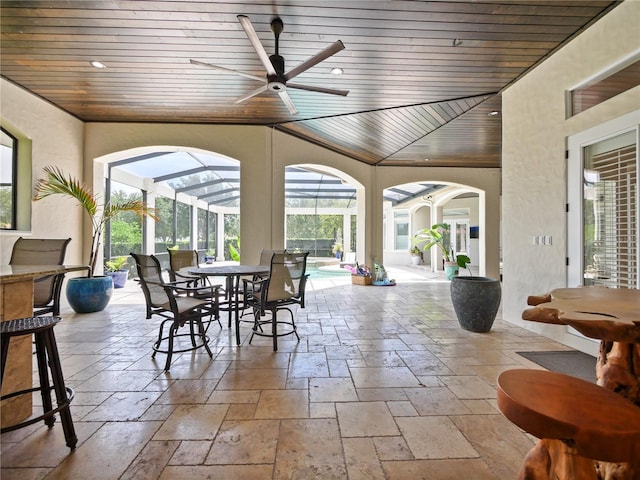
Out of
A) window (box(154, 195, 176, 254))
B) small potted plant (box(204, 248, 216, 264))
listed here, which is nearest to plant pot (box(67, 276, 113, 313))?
window (box(154, 195, 176, 254))

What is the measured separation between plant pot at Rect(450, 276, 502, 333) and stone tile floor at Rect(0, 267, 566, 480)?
173mm

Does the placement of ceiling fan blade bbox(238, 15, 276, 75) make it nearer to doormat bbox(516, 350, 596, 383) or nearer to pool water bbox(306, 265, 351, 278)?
doormat bbox(516, 350, 596, 383)

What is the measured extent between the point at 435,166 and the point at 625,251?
230 inches

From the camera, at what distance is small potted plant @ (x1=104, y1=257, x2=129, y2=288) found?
663 centimetres

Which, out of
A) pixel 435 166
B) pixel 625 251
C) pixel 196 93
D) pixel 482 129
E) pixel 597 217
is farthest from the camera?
pixel 435 166

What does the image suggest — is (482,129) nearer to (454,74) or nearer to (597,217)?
(454,74)

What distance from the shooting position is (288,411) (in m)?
2.09

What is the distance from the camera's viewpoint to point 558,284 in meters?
3.51

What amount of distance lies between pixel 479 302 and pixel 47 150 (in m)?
6.58

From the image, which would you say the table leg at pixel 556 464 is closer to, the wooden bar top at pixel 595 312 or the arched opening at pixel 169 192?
the wooden bar top at pixel 595 312

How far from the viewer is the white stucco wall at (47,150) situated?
4121 millimetres

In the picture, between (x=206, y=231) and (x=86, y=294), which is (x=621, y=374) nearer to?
(x=86, y=294)

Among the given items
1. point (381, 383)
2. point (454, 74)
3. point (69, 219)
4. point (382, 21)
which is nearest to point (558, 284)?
point (381, 383)

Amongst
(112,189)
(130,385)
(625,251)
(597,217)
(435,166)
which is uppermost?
(435,166)
